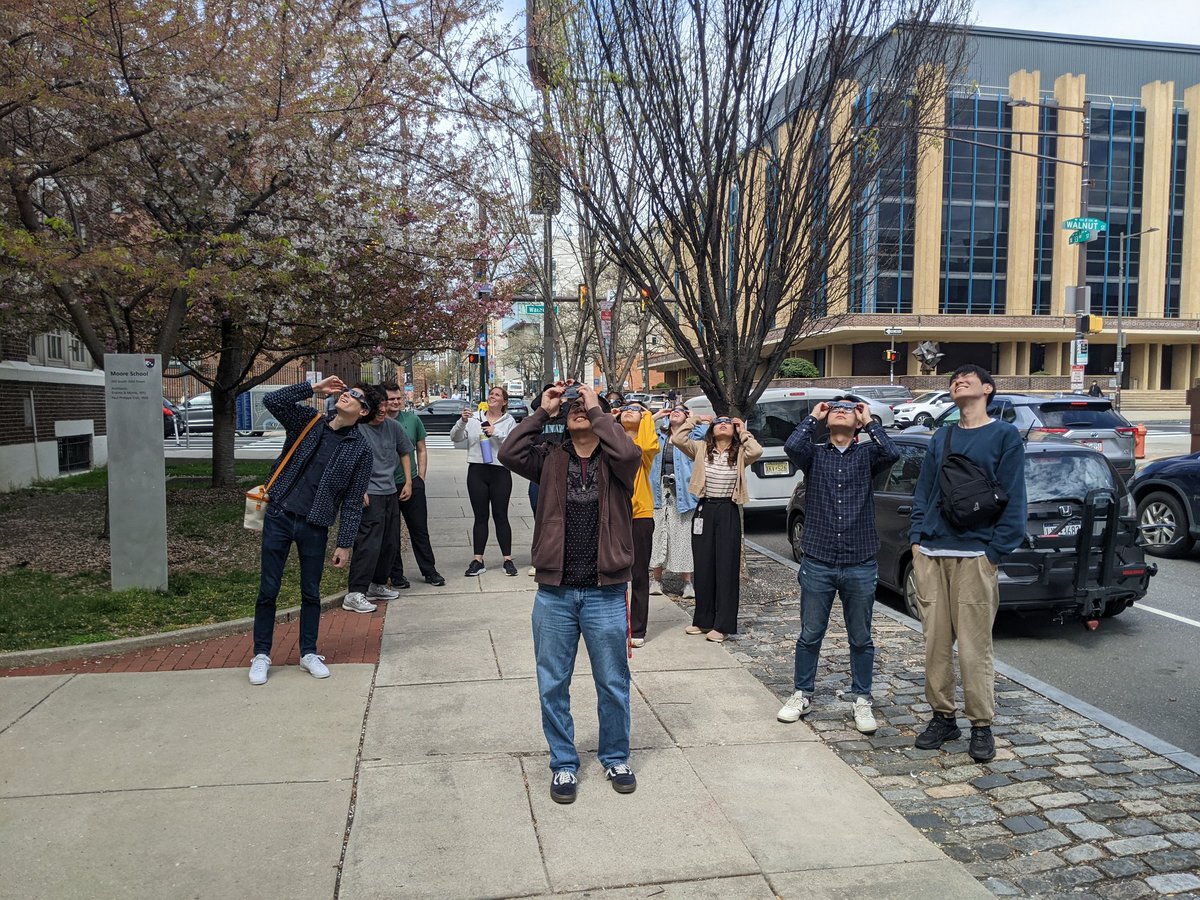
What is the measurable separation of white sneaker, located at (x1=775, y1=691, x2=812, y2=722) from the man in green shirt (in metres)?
4.12

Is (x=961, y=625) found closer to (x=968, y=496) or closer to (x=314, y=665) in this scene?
(x=968, y=496)

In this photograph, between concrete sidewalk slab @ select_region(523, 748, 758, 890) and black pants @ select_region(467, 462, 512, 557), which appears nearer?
concrete sidewalk slab @ select_region(523, 748, 758, 890)

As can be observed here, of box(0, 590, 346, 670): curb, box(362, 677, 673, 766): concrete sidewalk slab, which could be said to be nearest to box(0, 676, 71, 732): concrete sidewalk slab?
box(0, 590, 346, 670): curb

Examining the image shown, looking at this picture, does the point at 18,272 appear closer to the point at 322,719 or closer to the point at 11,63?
the point at 11,63

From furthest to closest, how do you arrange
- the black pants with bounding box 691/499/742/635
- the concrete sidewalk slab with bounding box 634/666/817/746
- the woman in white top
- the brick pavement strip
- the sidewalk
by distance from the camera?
the woman in white top → the black pants with bounding box 691/499/742/635 → the concrete sidewalk slab with bounding box 634/666/817/746 → the brick pavement strip → the sidewalk

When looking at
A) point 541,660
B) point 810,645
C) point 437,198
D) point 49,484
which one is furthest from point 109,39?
point 49,484

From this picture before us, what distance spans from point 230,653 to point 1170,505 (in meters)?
9.83

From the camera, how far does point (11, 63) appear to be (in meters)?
7.77

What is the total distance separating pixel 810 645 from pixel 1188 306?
220ft

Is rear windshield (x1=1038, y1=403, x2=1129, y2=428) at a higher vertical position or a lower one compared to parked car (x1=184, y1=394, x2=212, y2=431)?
higher

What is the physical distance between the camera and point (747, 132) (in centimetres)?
745

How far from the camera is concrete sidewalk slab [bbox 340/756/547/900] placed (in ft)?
11.1

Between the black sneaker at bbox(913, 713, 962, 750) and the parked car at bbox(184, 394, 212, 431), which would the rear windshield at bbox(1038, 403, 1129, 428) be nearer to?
the black sneaker at bbox(913, 713, 962, 750)

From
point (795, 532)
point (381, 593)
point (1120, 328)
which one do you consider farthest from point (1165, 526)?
point (1120, 328)
